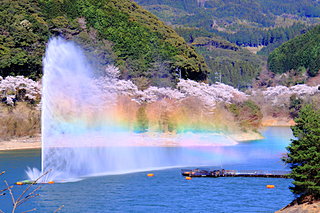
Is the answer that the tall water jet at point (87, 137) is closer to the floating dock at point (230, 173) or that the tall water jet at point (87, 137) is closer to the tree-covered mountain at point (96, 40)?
the floating dock at point (230, 173)

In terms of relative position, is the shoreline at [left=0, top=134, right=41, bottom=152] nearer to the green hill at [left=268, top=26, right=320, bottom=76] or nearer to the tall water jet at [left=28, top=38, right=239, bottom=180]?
the tall water jet at [left=28, top=38, right=239, bottom=180]

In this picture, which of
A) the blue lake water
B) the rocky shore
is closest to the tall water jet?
the blue lake water

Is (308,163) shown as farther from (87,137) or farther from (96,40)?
(96,40)

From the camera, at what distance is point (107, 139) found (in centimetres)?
7744

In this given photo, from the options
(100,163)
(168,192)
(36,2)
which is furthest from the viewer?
(36,2)

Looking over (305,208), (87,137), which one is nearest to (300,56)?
(87,137)

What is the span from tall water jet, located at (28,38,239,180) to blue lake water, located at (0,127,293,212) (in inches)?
162

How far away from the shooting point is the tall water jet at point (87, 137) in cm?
5203

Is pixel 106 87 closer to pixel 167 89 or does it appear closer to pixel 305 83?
pixel 167 89

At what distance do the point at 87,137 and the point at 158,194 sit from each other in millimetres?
30833

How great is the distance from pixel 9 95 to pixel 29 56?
694 cm

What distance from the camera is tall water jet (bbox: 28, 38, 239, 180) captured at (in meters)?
52.0

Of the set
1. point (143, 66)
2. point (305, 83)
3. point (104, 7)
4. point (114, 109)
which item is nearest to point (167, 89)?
point (143, 66)

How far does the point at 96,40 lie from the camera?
105 meters
